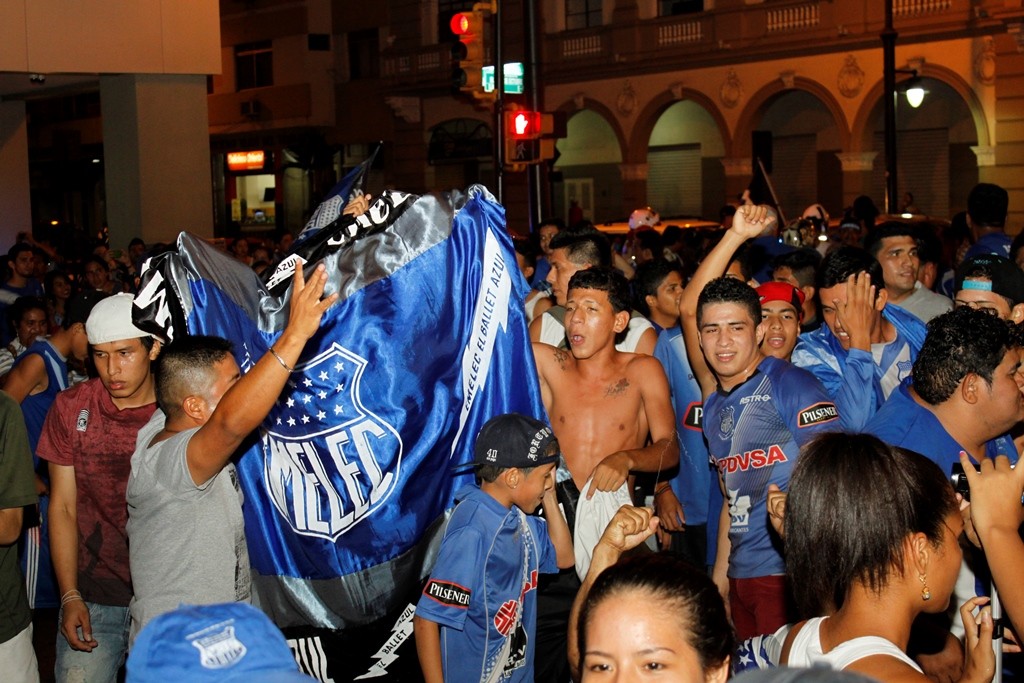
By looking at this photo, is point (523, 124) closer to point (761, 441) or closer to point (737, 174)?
point (761, 441)

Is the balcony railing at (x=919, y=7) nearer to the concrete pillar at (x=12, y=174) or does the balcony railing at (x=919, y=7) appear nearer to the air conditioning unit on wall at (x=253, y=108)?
the concrete pillar at (x=12, y=174)

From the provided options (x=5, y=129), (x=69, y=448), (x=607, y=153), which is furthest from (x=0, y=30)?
(x=607, y=153)

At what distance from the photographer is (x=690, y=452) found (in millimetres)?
6738

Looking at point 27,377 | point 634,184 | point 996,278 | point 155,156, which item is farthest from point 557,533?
point 634,184

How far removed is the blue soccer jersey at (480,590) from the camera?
4199 mm

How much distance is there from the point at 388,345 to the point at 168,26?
1204 centimetres

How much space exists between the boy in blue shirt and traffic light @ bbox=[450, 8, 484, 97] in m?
12.6

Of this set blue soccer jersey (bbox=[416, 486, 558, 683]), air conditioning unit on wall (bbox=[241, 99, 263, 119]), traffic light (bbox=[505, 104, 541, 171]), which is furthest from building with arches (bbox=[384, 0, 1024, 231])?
blue soccer jersey (bbox=[416, 486, 558, 683])

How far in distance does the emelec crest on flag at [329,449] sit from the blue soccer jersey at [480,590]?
555mm

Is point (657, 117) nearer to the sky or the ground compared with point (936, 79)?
nearer to the ground

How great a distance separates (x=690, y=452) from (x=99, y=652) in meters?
3.30

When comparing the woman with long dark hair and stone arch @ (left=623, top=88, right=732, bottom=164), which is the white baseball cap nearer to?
the woman with long dark hair

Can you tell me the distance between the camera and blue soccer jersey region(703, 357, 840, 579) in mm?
5047

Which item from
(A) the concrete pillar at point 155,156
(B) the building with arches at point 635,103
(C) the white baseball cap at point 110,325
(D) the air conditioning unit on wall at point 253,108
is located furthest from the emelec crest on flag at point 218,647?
(D) the air conditioning unit on wall at point 253,108
